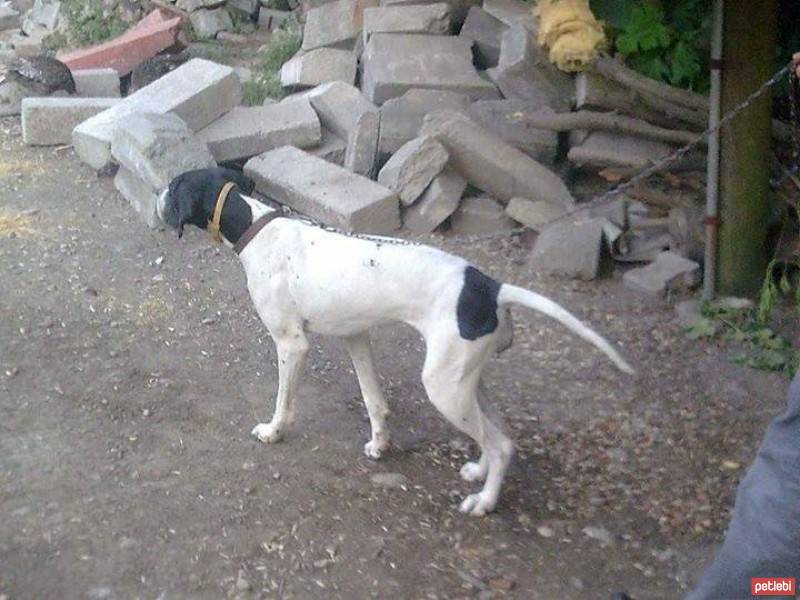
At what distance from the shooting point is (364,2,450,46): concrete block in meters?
9.01

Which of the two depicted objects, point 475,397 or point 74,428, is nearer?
point 475,397

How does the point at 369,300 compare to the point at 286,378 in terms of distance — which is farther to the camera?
the point at 286,378

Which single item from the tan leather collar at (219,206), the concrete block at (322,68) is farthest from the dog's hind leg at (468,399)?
the concrete block at (322,68)

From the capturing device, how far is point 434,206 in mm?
7246

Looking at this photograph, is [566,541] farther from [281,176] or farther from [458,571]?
[281,176]

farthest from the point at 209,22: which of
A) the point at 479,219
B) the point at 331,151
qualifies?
the point at 479,219

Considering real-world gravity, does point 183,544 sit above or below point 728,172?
below

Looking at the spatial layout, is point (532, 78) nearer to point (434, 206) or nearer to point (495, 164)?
point (495, 164)

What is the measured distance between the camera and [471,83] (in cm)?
820

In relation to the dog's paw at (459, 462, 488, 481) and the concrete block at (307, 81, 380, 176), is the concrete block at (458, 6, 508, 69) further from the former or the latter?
the dog's paw at (459, 462, 488, 481)

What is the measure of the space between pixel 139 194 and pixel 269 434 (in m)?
3.41

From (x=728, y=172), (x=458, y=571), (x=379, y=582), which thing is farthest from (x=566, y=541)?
(x=728, y=172)

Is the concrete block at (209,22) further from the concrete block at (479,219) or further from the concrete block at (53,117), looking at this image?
the concrete block at (479,219)

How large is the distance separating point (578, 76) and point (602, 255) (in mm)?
1443
